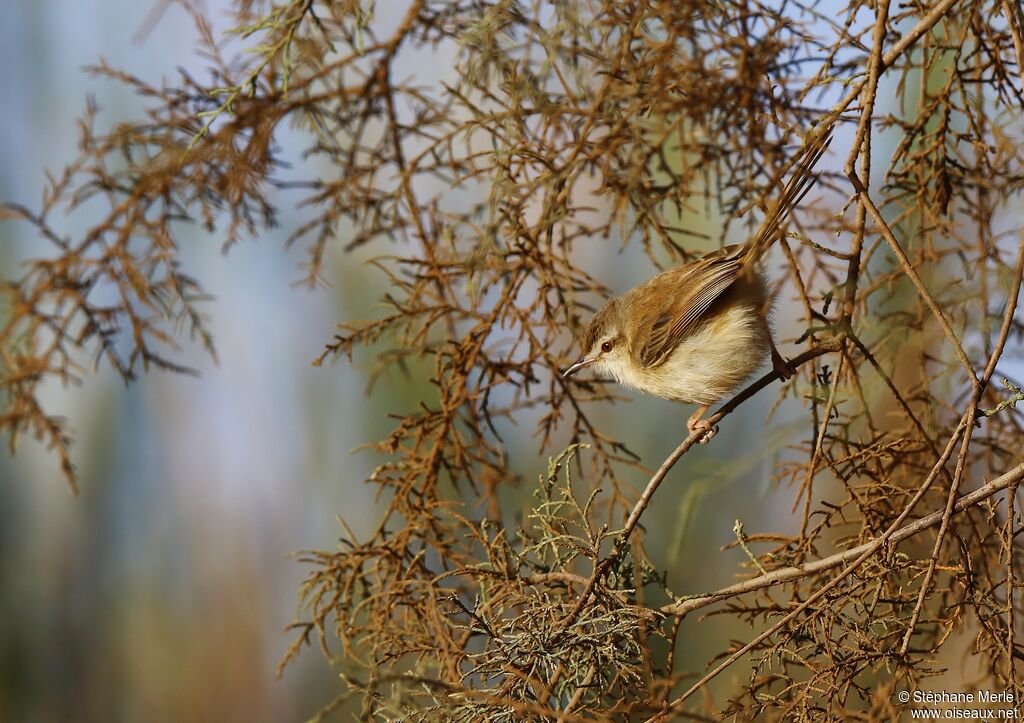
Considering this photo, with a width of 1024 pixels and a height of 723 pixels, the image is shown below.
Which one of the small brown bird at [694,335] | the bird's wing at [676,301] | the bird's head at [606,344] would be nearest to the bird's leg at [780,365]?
the small brown bird at [694,335]

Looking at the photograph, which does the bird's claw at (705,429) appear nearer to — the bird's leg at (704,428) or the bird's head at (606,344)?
the bird's leg at (704,428)

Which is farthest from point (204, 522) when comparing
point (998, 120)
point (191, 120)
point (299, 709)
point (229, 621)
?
point (998, 120)

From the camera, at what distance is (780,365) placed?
8.02 feet

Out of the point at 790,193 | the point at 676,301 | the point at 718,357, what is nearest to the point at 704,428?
the point at 718,357

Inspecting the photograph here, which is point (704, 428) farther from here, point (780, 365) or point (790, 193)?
point (790, 193)

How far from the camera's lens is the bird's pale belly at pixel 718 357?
2.75 meters

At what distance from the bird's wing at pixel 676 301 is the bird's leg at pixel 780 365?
21 cm

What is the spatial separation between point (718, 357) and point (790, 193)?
36.1 inches

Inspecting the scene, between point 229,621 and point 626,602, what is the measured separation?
5144 mm

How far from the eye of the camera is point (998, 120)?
94.2 inches

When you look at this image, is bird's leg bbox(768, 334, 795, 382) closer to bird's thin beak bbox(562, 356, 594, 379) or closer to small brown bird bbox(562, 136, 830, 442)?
small brown bird bbox(562, 136, 830, 442)

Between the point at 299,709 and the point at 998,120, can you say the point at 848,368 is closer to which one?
the point at 998,120

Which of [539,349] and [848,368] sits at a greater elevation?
[539,349]

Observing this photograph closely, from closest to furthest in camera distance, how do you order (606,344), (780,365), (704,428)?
(780,365), (704,428), (606,344)
